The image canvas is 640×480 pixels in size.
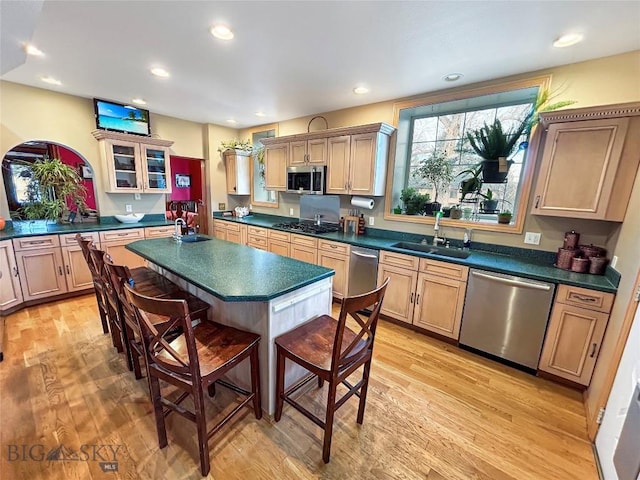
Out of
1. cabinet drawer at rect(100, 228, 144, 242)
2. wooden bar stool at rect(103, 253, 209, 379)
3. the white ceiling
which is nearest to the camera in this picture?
wooden bar stool at rect(103, 253, 209, 379)

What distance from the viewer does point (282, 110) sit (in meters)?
4.03

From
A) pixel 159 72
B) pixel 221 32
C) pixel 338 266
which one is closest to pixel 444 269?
pixel 338 266

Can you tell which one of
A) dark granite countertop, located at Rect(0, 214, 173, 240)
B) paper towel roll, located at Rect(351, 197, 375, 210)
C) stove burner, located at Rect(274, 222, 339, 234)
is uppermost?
paper towel roll, located at Rect(351, 197, 375, 210)

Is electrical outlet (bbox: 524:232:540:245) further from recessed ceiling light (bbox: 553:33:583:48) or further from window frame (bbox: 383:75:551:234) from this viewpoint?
recessed ceiling light (bbox: 553:33:583:48)

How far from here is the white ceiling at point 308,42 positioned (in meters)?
1.71

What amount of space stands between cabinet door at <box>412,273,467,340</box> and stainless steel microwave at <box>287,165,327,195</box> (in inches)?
→ 76.2

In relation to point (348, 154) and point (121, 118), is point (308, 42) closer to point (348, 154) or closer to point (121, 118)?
point (348, 154)

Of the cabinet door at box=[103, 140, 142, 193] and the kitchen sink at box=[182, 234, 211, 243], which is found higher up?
the cabinet door at box=[103, 140, 142, 193]

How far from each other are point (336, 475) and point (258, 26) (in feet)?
9.76

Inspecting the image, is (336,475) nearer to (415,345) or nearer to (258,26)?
(415,345)

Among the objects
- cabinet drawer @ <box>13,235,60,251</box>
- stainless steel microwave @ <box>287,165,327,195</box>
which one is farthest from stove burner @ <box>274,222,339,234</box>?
cabinet drawer @ <box>13,235,60,251</box>

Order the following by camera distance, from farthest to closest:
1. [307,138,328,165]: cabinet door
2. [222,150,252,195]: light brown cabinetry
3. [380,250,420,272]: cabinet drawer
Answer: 1. [222,150,252,195]: light brown cabinetry
2. [307,138,328,165]: cabinet door
3. [380,250,420,272]: cabinet drawer

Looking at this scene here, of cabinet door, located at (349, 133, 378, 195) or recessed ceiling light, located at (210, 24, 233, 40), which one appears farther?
cabinet door, located at (349, 133, 378, 195)

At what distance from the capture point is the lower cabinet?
2.58 m
